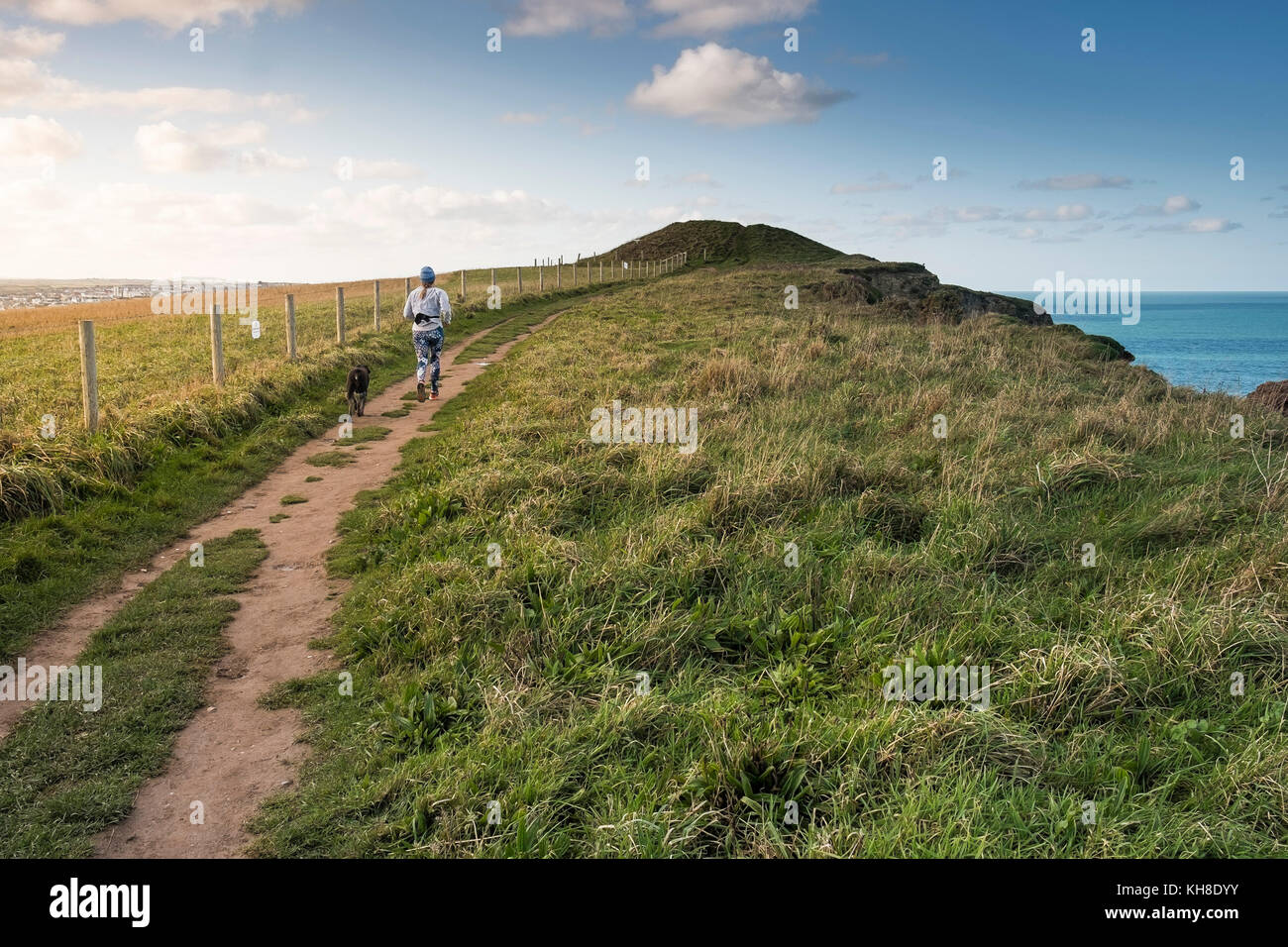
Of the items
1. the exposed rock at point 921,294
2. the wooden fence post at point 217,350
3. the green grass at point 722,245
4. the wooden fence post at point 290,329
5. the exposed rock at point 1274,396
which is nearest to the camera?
the wooden fence post at point 217,350

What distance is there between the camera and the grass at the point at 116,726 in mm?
4059

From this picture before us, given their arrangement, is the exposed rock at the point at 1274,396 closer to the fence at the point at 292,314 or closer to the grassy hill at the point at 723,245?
the fence at the point at 292,314

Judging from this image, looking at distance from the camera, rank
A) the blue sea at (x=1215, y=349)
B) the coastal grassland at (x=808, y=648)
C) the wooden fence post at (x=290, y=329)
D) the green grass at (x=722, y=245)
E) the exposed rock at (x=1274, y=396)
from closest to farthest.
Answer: the coastal grassland at (x=808, y=648) → the exposed rock at (x=1274, y=396) → the wooden fence post at (x=290, y=329) → the blue sea at (x=1215, y=349) → the green grass at (x=722, y=245)

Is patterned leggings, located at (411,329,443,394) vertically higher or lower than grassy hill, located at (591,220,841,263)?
lower

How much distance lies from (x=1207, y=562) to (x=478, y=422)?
30.8ft

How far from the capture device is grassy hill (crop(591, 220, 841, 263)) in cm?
9156

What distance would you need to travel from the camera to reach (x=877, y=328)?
21.4 metres

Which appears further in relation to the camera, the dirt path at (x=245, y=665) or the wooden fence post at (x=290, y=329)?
the wooden fence post at (x=290, y=329)

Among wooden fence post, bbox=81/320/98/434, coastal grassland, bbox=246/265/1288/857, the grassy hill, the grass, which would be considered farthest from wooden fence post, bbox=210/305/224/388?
the grassy hill

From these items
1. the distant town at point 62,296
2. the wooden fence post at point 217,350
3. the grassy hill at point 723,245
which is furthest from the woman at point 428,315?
the grassy hill at point 723,245

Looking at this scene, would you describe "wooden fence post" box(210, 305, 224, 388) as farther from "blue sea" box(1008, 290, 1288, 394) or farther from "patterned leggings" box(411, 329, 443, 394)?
"blue sea" box(1008, 290, 1288, 394)

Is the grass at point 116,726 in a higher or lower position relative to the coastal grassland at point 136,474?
lower

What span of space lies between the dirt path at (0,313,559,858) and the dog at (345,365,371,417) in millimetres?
3622

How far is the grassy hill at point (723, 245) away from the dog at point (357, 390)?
76.9m
